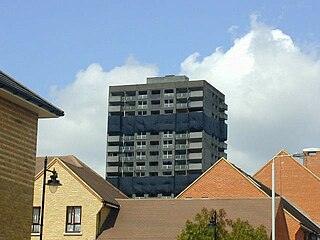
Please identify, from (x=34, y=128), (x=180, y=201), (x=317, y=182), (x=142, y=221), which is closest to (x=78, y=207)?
(x=142, y=221)

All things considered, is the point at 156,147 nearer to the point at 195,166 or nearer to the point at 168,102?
the point at 195,166

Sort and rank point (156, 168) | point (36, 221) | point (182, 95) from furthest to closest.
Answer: point (156, 168)
point (182, 95)
point (36, 221)

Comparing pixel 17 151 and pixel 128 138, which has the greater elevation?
pixel 128 138

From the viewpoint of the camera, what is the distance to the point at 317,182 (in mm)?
69688

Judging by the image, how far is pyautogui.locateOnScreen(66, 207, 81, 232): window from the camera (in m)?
48.9

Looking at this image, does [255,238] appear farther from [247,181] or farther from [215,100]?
[215,100]

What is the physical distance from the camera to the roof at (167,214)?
159ft

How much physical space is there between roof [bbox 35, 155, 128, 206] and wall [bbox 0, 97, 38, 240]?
984 inches

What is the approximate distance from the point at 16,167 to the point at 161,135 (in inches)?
5053

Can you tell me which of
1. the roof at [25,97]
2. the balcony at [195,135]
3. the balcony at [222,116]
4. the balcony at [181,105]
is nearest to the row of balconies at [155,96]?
the balcony at [181,105]

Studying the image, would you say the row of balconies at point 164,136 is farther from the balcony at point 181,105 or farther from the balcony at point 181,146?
the balcony at point 181,105

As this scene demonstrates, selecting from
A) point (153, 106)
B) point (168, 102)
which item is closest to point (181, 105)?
point (168, 102)

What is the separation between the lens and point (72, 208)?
162 feet

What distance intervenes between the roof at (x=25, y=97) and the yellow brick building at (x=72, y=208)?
2391 centimetres
